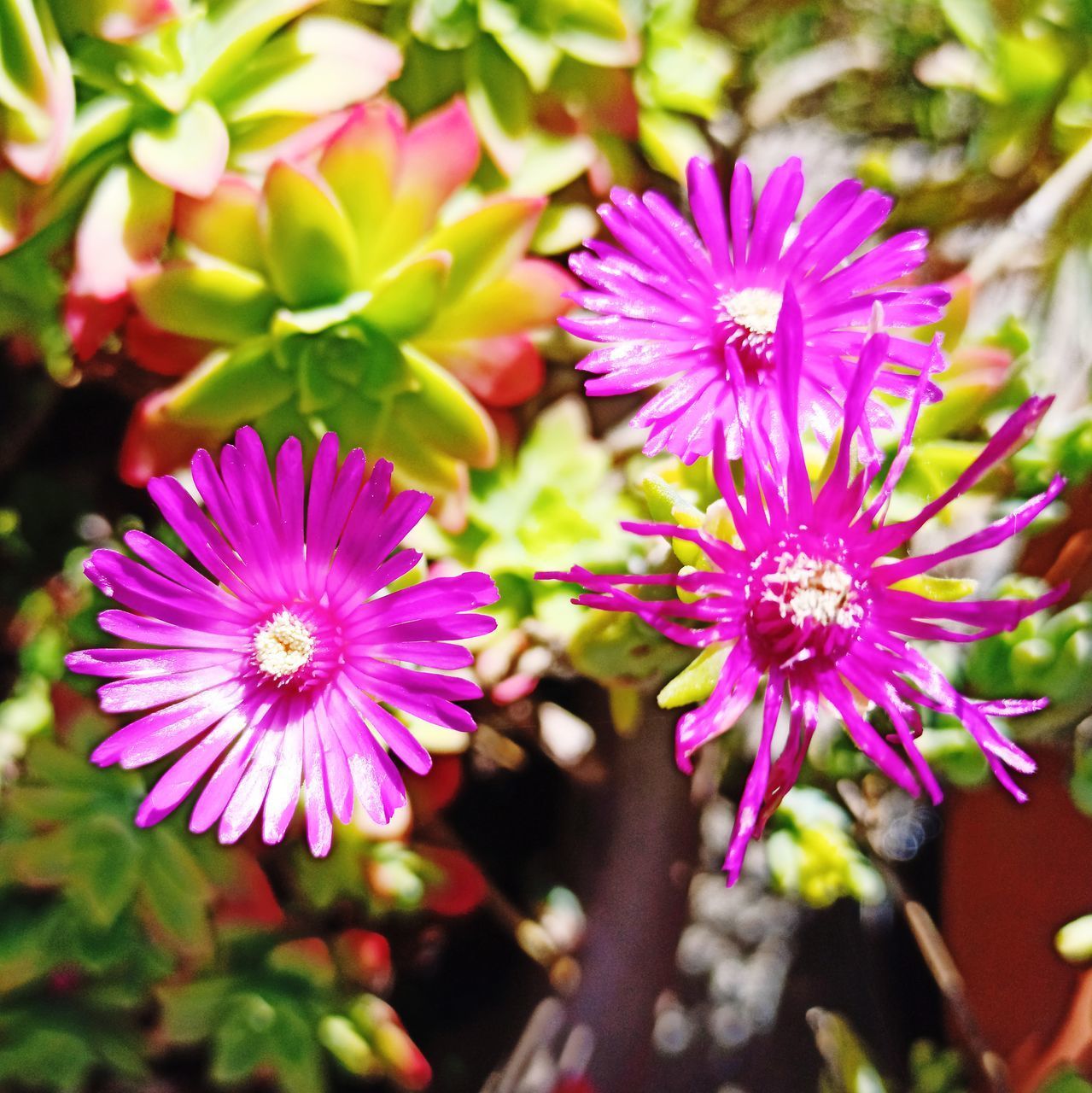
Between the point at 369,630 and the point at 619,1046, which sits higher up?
the point at 369,630

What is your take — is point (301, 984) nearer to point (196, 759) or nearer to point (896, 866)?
point (196, 759)

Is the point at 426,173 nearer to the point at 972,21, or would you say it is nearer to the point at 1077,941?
the point at 972,21

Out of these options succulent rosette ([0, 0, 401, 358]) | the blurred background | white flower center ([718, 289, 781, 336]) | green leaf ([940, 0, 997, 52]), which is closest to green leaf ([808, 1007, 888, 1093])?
the blurred background

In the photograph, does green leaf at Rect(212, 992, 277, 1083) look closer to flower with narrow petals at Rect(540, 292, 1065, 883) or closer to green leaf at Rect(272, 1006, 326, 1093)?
green leaf at Rect(272, 1006, 326, 1093)

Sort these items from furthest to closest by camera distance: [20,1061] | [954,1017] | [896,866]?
[896,866] < [954,1017] < [20,1061]

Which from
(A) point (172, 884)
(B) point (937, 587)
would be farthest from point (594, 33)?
(A) point (172, 884)

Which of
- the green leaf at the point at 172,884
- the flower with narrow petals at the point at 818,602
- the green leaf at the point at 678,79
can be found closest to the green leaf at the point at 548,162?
the green leaf at the point at 678,79

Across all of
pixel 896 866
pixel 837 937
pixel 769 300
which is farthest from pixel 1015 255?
pixel 837 937
